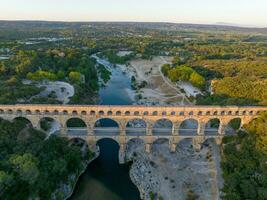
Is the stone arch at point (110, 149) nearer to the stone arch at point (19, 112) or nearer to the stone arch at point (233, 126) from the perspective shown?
the stone arch at point (19, 112)

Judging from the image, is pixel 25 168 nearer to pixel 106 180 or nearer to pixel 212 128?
pixel 106 180

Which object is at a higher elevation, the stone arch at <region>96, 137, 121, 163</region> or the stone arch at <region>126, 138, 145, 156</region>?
the stone arch at <region>126, 138, 145, 156</region>

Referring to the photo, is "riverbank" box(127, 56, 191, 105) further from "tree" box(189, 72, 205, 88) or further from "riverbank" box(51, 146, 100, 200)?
"riverbank" box(51, 146, 100, 200)

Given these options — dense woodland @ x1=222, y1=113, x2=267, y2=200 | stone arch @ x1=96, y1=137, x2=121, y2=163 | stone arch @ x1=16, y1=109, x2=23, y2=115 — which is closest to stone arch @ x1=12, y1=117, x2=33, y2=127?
stone arch @ x1=16, y1=109, x2=23, y2=115

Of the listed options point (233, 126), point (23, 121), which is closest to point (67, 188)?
point (23, 121)

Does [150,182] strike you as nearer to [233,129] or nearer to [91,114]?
[91,114]

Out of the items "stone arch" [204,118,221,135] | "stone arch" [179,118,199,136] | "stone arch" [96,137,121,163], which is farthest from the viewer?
"stone arch" [204,118,221,135]
